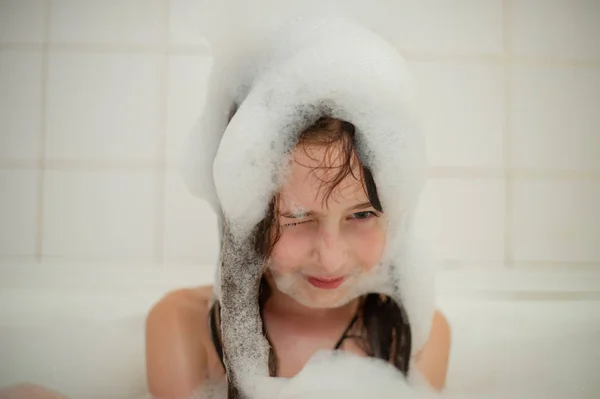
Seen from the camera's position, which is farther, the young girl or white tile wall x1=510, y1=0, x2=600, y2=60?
white tile wall x1=510, y1=0, x2=600, y2=60

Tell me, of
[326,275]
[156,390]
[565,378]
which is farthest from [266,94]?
[565,378]

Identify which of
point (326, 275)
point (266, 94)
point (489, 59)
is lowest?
point (326, 275)

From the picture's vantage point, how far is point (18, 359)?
0.91 m

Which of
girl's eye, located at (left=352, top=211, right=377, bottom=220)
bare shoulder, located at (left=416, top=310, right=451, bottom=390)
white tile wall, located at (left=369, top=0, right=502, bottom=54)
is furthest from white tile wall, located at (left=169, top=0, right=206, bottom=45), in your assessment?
bare shoulder, located at (left=416, top=310, right=451, bottom=390)

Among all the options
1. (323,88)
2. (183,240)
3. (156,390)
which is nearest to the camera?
(323,88)

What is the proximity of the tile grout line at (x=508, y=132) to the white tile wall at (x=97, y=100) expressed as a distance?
0.66 metres

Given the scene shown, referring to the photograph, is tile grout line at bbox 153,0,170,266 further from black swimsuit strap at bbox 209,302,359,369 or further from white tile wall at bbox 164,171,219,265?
black swimsuit strap at bbox 209,302,359,369

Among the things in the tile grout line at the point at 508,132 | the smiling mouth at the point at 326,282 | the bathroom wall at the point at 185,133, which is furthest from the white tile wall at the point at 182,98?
the tile grout line at the point at 508,132

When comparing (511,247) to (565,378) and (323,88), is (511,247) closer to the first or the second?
(565,378)

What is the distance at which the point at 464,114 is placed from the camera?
101cm

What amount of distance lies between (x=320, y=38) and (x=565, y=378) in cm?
73

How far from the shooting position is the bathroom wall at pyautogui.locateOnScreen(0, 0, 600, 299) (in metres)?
0.95

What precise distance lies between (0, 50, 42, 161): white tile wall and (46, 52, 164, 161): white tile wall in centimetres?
2

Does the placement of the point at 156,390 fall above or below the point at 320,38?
below
